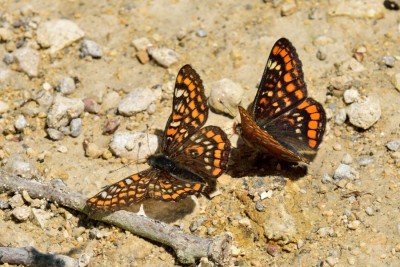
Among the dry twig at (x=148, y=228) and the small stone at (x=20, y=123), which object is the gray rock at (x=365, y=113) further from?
the small stone at (x=20, y=123)

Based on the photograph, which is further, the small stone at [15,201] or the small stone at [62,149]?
the small stone at [62,149]

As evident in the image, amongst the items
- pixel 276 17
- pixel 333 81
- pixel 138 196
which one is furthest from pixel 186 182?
pixel 276 17

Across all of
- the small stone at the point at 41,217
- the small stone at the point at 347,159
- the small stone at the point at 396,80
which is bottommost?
the small stone at the point at 41,217

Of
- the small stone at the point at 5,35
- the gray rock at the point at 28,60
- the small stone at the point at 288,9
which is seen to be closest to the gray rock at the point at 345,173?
the small stone at the point at 288,9

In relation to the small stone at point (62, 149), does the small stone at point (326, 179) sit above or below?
above

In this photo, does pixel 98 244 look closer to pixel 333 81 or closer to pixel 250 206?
pixel 250 206

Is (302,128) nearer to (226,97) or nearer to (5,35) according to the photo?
(226,97)

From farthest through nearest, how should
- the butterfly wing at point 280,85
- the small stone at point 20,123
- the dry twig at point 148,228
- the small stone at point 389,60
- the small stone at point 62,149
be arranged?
the small stone at point 389,60
the small stone at point 20,123
the small stone at point 62,149
the butterfly wing at point 280,85
the dry twig at point 148,228

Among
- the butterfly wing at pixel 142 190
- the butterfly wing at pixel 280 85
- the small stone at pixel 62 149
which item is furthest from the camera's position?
the small stone at pixel 62 149
